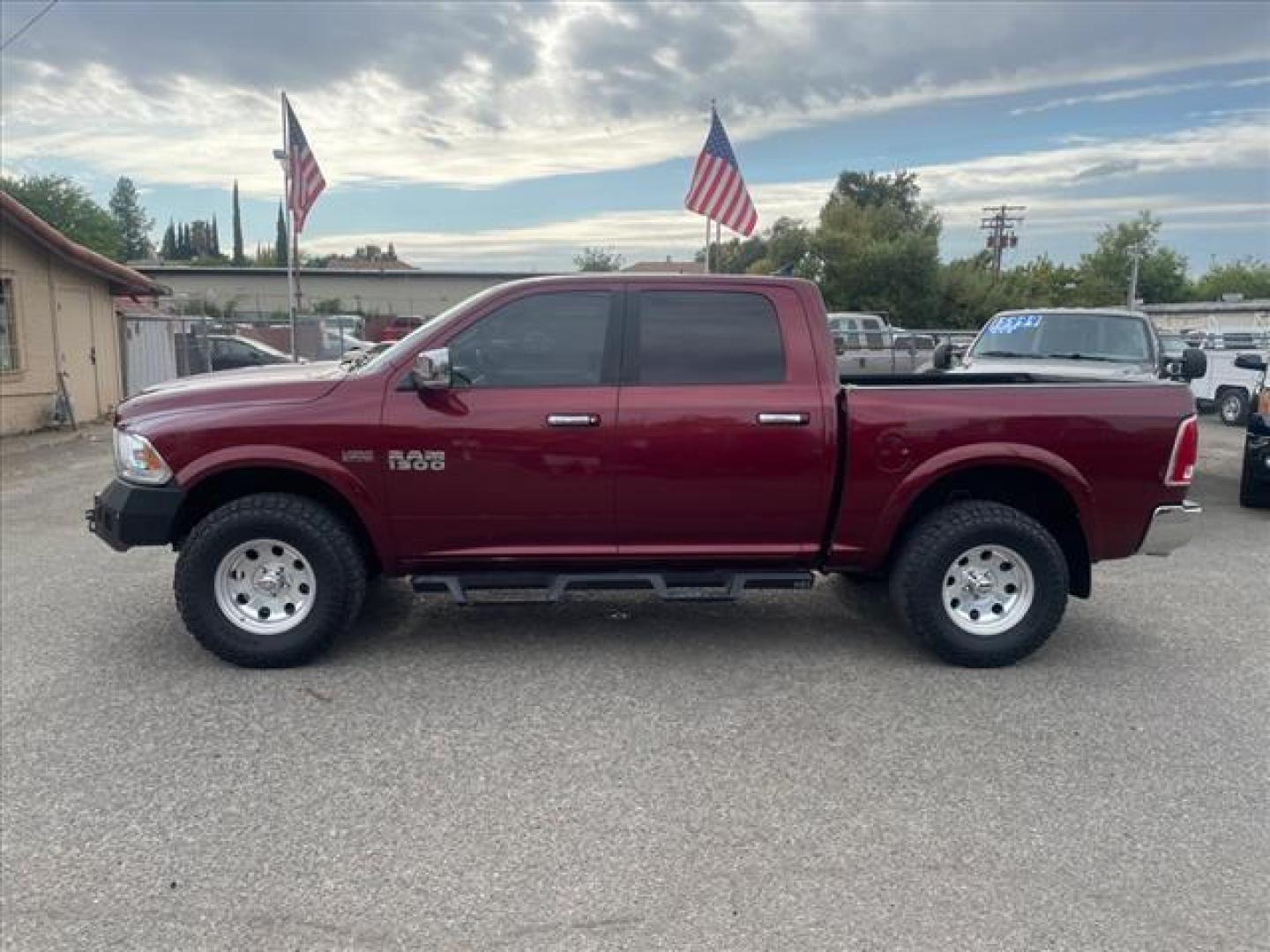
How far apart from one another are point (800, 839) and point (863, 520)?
201 centimetres

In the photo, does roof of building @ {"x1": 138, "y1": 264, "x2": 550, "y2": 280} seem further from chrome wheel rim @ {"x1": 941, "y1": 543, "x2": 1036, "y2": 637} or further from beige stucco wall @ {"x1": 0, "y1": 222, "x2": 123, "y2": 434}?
chrome wheel rim @ {"x1": 941, "y1": 543, "x2": 1036, "y2": 637}

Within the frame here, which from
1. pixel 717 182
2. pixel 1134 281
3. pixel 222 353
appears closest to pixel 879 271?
pixel 1134 281

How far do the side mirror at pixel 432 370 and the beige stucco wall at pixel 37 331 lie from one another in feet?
42.7

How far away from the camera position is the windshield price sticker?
33.4 ft

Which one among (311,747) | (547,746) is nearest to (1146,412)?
(547,746)

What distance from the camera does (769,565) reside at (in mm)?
5195

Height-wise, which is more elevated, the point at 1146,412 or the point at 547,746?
the point at 1146,412

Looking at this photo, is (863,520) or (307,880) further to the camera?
(863,520)

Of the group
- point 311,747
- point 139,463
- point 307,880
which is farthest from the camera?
point 139,463

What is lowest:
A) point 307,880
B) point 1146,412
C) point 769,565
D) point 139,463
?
point 307,880

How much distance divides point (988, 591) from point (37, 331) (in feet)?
50.9

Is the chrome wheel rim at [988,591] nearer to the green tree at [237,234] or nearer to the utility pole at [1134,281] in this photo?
the utility pole at [1134,281]

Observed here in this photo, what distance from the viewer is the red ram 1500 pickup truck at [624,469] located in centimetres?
486

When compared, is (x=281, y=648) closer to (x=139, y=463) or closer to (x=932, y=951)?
(x=139, y=463)
